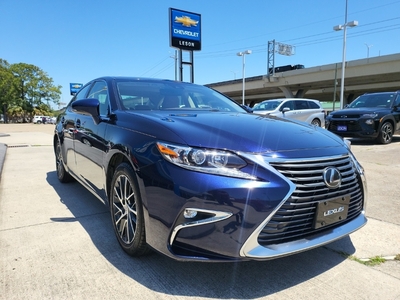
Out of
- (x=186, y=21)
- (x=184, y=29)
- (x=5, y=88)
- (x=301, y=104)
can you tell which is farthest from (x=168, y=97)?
(x=5, y=88)

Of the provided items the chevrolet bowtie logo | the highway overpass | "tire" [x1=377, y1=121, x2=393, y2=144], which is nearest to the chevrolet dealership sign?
the chevrolet bowtie logo

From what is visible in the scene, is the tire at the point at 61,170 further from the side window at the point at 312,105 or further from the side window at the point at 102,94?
the side window at the point at 312,105

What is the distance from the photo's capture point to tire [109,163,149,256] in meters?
2.17

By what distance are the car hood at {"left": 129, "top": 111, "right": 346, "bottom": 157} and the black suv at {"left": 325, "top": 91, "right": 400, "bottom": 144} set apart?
23.9ft

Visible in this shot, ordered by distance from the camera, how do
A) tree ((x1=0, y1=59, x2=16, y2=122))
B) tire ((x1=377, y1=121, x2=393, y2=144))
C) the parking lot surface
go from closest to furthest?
the parking lot surface
tire ((x1=377, y1=121, x2=393, y2=144))
tree ((x1=0, y1=59, x2=16, y2=122))

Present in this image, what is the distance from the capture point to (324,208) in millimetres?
1975

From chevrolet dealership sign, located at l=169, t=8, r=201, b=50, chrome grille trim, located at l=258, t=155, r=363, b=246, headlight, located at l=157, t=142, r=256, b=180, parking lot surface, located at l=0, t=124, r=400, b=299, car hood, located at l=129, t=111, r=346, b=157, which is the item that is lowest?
parking lot surface, located at l=0, t=124, r=400, b=299

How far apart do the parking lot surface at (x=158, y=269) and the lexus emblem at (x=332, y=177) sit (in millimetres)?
672

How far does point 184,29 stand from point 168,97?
11980 mm

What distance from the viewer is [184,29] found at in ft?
46.5

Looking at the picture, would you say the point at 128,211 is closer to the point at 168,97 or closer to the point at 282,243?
the point at 282,243

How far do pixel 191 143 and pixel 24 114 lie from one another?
68.9 metres

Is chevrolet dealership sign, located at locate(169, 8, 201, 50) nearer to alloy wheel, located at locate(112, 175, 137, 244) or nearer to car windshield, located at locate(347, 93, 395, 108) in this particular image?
car windshield, located at locate(347, 93, 395, 108)

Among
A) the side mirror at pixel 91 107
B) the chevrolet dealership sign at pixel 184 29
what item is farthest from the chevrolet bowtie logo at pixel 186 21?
the side mirror at pixel 91 107
